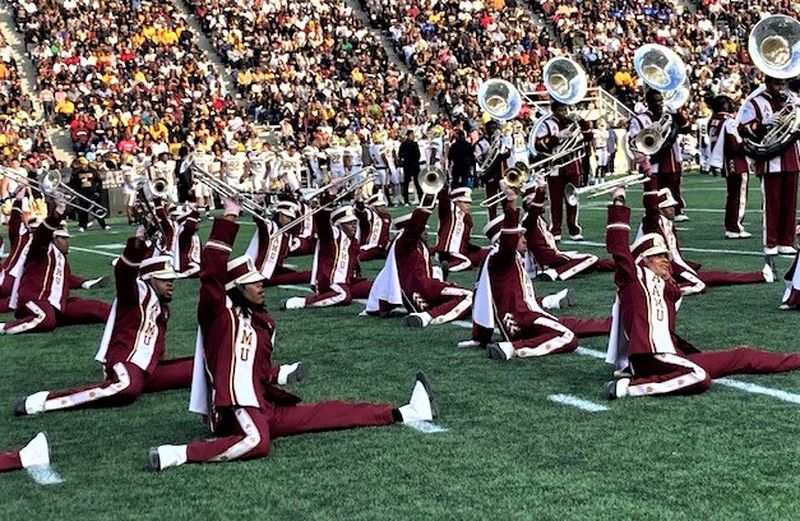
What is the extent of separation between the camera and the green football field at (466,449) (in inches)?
206

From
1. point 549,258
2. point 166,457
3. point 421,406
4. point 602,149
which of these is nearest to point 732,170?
point 549,258

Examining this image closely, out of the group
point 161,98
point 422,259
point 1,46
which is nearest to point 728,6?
point 161,98

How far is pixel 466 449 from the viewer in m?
6.12

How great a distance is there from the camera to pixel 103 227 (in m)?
23.7

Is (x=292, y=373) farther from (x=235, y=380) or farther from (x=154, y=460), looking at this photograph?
(x=154, y=460)

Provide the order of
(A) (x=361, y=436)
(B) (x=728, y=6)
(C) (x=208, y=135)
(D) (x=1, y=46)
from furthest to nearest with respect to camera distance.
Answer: (B) (x=728, y=6) < (D) (x=1, y=46) < (C) (x=208, y=135) < (A) (x=361, y=436)

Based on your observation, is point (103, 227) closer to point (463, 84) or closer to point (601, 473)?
point (463, 84)

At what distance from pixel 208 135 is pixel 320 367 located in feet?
68.9

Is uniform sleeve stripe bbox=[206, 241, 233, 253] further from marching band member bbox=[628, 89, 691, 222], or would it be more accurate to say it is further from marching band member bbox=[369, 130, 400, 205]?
marching band member bbox=[369, 130, 400, 205]

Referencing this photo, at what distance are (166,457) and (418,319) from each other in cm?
405

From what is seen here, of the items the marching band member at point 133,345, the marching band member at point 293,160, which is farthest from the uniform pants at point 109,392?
the marching band member at point 293,160

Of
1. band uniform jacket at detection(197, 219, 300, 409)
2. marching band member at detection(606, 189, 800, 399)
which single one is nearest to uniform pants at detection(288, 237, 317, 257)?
marching band member at detection(606, 189, 800, 399)

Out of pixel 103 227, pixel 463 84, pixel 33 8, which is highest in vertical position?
pixel 33 8

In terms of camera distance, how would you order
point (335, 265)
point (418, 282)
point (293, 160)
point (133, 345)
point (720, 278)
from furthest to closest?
point (293, 160) → point (335, 265) → point (720, 278) → point (418, 282) → point (133, 345)
